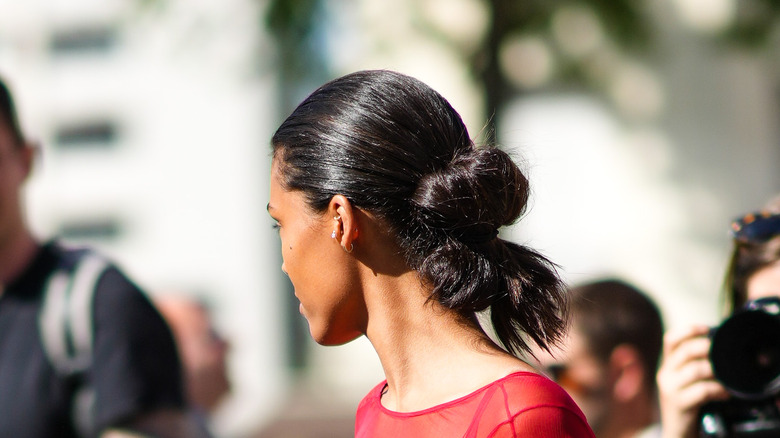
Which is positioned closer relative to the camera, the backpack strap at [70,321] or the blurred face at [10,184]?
the backpack strap at [70,321]

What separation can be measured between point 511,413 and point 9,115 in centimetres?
202

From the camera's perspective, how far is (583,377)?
2949 mm

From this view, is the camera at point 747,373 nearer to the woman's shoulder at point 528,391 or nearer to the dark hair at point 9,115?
the woman's shoulder at point 528,391

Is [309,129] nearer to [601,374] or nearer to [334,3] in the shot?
[601,374]

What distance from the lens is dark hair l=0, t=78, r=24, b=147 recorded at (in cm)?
274

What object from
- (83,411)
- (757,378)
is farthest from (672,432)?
(83,411)

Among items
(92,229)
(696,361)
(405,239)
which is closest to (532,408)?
(405,239)

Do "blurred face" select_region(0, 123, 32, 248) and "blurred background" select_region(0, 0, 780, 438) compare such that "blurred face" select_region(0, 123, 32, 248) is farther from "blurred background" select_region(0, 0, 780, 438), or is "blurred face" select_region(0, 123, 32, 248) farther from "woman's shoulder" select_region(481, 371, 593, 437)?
"woman's shoulder" select_region(481, 371, 593, 437)

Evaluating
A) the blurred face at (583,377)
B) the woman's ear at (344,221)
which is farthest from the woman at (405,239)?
the blurred face at (583,377)

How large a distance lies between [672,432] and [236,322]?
40.2 ft

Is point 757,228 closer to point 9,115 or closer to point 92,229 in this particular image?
point 9,115

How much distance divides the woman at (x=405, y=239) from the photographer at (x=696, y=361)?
0.41m

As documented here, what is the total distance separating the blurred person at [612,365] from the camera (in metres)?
2.94

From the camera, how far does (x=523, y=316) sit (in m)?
1.65
